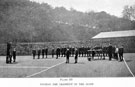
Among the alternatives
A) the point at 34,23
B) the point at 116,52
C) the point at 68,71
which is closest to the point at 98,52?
the point at 116,52

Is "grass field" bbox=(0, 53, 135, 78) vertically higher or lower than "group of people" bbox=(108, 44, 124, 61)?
lower

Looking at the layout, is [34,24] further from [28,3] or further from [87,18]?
[87,18]

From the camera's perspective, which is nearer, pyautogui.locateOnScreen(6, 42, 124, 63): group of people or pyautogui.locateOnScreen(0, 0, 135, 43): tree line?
Answer: pyautogui.locateOnScreen(6, 42, 124, 63): group of people

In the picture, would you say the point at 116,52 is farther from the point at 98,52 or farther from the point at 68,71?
the point at 68,71

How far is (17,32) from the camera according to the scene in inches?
1335

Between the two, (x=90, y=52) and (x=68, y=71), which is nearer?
(x=68, y=71)

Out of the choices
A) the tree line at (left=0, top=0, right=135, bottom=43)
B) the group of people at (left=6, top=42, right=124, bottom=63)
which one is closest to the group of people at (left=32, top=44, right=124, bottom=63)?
the group of people at (left=6, top=42, right=124, bottom=63)

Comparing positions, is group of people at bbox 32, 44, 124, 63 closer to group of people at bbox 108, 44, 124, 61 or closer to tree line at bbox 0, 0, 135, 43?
group of people at bbox 108, 44, 124, 61

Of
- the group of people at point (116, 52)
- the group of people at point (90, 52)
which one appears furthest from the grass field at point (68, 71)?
the group of people at point (90, 52)

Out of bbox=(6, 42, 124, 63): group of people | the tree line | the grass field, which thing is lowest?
the grass field
